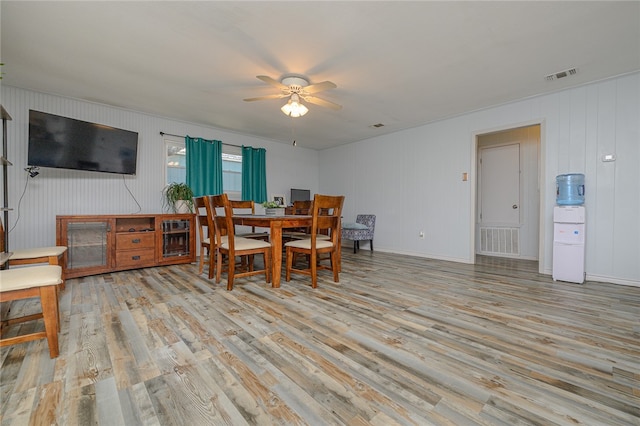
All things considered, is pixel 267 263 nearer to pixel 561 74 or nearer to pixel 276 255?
pixel 276 255

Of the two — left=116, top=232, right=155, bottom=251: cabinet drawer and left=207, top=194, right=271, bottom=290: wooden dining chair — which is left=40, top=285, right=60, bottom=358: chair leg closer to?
left=207, top=194, right=271, bottom=290: wooden dining chair

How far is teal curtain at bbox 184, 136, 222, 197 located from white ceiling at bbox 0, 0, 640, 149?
0.97 meters

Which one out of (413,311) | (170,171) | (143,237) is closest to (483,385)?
(413,311)

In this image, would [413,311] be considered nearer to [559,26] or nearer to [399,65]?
[399,65]

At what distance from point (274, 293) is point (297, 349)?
115 centimetres

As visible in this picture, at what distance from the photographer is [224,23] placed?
7.36ft

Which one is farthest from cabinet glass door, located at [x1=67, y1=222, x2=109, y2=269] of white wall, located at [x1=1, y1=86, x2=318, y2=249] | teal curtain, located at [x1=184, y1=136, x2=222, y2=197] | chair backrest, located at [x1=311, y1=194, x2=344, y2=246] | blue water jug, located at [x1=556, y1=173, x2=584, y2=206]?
blue water jug, located at [x1=556, y1=173, x2=584, y2=206]

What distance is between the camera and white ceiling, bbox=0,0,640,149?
2104 millimetres

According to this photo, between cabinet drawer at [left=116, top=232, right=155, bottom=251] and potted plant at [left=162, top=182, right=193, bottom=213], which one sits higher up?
potted plant at [left=162, top=182, right=193, bottom=213]

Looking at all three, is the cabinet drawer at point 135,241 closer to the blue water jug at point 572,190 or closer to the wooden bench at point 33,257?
the wooden bench at point 33,257

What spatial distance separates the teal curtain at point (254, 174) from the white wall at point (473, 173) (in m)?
1.85

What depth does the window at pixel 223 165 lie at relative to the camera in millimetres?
4702

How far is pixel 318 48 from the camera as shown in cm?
257

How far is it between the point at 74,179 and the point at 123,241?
120 centimetres
